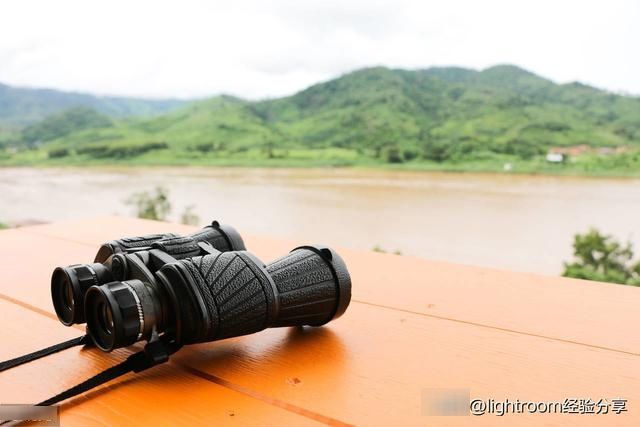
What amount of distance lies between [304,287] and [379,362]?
12 centimetres

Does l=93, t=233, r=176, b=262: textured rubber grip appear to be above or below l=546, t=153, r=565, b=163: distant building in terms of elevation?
below

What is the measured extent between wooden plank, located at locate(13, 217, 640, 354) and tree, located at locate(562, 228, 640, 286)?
1.56 metres

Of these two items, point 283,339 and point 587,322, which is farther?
point 587,322

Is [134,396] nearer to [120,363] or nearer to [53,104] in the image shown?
[120,363]

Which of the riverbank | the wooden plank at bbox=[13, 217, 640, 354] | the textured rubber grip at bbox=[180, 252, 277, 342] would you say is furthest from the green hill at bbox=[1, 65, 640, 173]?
the textured rubber grip at bbox=[180, 252, 277, 342]

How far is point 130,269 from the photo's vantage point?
0.64 m

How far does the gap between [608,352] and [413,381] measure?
0.91ft

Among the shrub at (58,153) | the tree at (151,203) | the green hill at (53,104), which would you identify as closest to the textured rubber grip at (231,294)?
the tree at (151,203)

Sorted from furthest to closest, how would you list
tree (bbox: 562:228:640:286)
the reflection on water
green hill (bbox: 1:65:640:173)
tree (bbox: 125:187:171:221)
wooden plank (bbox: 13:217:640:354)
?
green hill (bbox: 1:65:640:173) < tree (bbox: 125:187:171:221) < the reflection on water < tree (bbox: 562:228:640:286) < wooden plank (bbox: 13:217:640:354)

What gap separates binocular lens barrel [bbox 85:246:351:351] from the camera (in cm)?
57

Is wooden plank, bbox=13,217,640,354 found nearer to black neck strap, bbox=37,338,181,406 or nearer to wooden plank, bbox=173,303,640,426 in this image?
wooden plank, bbox=173,303,640,426

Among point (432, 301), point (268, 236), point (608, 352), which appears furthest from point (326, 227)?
point (608, 352)

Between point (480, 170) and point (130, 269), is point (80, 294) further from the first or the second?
point (480, 170)

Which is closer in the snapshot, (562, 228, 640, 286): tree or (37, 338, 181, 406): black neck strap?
(37, 338, 181, 406): black neck strap
